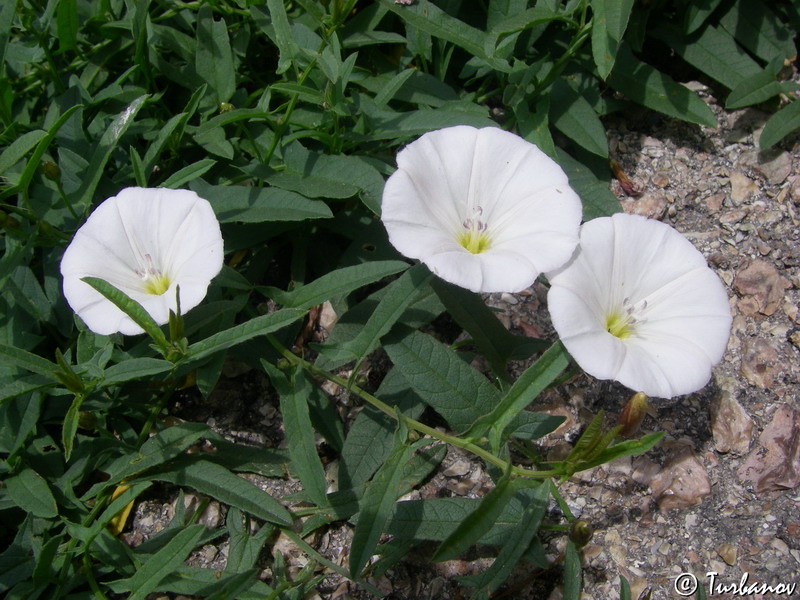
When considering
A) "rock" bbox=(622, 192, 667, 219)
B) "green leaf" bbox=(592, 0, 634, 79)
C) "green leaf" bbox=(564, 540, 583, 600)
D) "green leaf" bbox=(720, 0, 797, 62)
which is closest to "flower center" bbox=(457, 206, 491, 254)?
"green leaf" bbox=(592, 0, 634, 79)

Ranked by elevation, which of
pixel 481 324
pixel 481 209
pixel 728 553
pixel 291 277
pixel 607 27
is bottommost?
pixel 728 553

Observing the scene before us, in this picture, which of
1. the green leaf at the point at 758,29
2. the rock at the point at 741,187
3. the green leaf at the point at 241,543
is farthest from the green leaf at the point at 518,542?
the green leaf at the point at 758,29

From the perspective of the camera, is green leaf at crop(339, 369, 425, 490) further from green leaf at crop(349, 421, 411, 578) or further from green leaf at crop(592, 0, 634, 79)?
green leaf at crop(592, 0, 634, 79)

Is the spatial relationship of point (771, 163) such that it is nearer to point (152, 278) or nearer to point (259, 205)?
point (259, 205)

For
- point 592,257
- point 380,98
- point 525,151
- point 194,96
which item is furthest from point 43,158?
point 592,257

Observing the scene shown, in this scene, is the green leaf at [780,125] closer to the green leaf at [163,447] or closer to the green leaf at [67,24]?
the green leaf at [163,447]

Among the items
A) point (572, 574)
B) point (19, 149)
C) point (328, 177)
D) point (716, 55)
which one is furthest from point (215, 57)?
point (572, 574)
